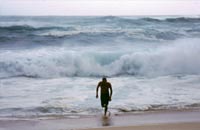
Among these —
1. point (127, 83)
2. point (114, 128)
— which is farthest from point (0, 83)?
point (114, 128)

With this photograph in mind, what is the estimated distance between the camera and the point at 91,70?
2136 centimetres

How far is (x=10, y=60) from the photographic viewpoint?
22.0 metres

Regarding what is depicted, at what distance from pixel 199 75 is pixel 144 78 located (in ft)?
10.4

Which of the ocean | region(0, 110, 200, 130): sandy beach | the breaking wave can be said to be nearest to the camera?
region(0, 110, 200, 130): sandy beach

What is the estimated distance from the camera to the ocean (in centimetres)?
1296

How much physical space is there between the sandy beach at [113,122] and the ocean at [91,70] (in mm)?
716

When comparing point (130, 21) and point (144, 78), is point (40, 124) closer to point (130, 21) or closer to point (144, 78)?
point (144, 78)

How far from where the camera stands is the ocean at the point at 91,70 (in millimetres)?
12961

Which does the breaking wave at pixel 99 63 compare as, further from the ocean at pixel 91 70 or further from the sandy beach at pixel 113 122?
the sandy beach at pixel 113 122

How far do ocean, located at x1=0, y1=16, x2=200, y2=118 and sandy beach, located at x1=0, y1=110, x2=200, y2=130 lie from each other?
28.2 inches

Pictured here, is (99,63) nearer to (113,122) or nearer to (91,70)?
(91,70)

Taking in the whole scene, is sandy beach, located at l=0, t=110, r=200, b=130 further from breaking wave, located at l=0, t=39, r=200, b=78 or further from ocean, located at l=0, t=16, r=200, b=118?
breaking wave, located at l=0, t=39, r=200, b=78

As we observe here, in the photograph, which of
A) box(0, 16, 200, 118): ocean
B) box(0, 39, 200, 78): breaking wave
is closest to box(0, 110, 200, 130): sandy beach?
box(0, 16, 200, 118): ocean

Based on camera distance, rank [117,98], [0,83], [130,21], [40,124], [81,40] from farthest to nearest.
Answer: [130,21]
[81,40]
[0,83]
[117,98]
[40,124]
